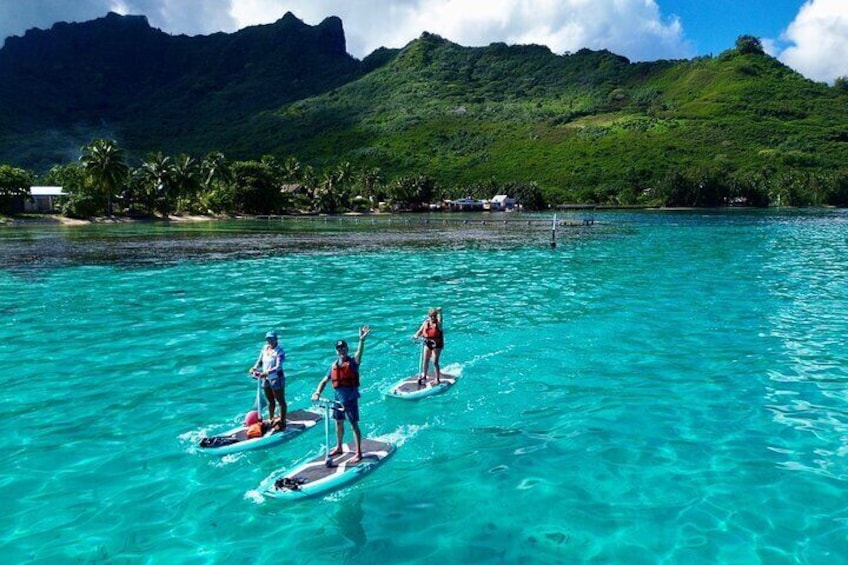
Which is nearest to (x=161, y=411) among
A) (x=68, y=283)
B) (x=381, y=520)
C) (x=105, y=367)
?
(x=105, y=367)

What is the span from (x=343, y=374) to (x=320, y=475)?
8.02ft

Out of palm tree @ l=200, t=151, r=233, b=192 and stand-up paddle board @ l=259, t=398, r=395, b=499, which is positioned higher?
palm tree @ l=200, t=151, r=233, b=192

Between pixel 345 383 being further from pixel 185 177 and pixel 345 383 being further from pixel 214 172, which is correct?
pixel 214 172

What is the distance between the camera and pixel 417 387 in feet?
69.6

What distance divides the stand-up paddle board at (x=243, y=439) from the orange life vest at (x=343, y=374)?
10.7 ft

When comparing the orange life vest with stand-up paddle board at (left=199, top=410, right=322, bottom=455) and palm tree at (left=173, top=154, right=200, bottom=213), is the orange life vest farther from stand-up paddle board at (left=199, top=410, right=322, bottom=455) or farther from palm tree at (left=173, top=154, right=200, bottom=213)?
palm tree at (left=173, top=154, right=200, bottom=213)

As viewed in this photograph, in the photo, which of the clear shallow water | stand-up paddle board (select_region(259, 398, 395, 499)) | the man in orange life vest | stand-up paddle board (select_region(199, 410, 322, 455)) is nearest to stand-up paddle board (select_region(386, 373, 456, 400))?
the clear shallow water

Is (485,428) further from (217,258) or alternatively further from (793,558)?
(217,258)

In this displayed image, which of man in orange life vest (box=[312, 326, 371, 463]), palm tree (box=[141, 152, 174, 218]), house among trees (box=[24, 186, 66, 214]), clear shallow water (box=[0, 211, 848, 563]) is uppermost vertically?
palm tree (box=[141, 152, 174, 218])

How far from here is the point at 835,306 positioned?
38062 millimetres

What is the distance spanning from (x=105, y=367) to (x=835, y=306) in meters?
40.8

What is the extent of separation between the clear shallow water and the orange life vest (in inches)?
101

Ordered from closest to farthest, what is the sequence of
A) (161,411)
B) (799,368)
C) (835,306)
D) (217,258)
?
1. (161,411)
2. (799,368)
3. (835,306)
4. (217,258)

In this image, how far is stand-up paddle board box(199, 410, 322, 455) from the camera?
53.7ft
